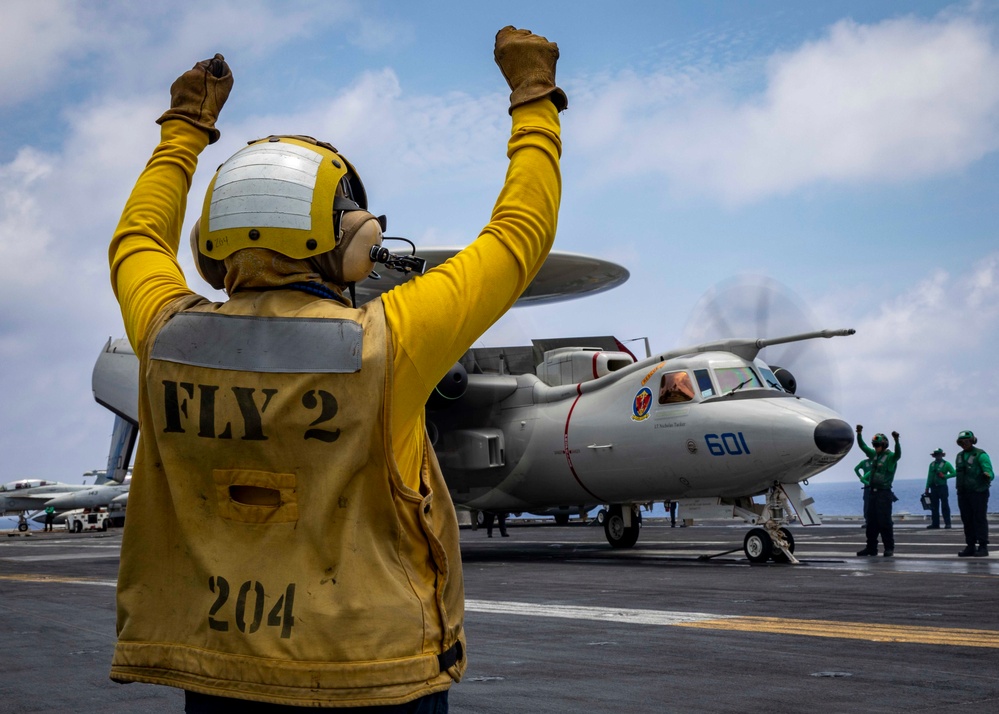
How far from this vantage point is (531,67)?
6.84 feet

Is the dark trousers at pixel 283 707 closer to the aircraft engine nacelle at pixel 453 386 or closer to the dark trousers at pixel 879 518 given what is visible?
the aircraft engine nacelle at pixel 453 386

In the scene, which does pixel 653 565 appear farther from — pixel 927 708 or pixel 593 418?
pixel 927 708

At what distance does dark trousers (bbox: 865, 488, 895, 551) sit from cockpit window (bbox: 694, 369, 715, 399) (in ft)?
11.9

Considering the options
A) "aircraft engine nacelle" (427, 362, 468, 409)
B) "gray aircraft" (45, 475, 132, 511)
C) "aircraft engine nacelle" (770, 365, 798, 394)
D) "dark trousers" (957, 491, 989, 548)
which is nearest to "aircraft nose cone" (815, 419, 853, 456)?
"dark trousers" (957, 491, 989, 548)

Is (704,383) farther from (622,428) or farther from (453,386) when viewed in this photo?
(453,386)

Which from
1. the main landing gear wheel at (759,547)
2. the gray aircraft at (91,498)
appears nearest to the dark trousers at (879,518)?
the main landing gear wheel at (759,547)

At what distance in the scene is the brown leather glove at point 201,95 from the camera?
2518 millimetres

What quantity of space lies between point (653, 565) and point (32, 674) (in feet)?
31.4

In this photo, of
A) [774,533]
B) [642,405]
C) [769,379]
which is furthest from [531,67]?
[642,405]

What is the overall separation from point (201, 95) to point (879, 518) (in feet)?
49.2

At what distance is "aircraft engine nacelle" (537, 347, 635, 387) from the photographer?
17203mm

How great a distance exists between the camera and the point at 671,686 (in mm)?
5094

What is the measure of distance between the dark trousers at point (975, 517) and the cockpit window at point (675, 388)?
4.56 metres

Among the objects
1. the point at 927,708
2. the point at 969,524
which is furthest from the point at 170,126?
the point at 969,524
